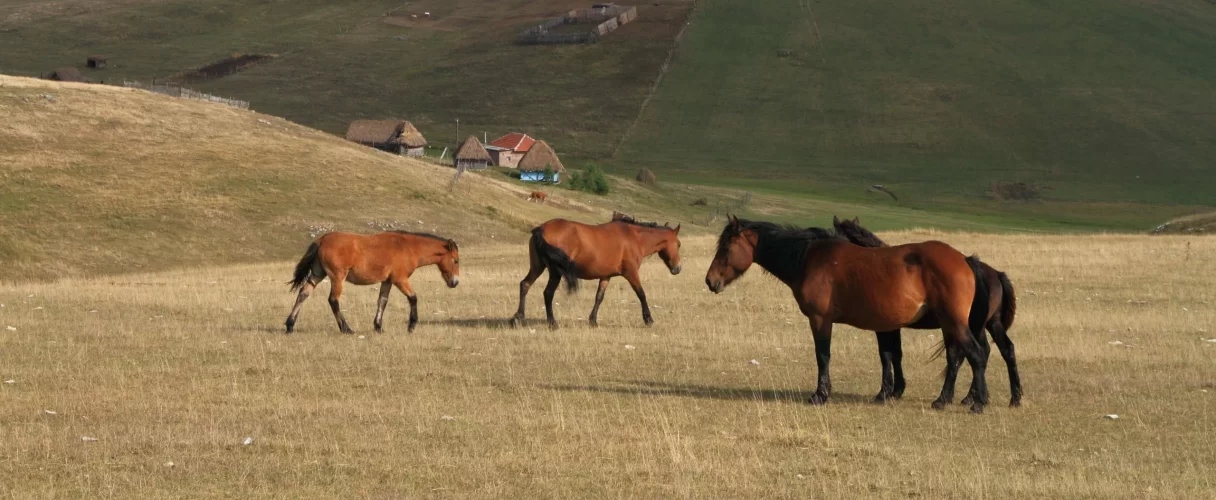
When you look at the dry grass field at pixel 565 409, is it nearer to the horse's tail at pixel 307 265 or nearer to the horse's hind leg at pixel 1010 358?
the horse's hind leg at pixel 1010 358

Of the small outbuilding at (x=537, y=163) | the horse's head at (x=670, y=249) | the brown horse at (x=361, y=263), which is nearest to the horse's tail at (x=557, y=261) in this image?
the brown horse at (x=361, y=263)

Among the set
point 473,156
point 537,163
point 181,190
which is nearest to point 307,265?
point 181,190

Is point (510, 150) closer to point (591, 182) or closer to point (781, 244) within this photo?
point (591, 182)

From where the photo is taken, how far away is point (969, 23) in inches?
5655

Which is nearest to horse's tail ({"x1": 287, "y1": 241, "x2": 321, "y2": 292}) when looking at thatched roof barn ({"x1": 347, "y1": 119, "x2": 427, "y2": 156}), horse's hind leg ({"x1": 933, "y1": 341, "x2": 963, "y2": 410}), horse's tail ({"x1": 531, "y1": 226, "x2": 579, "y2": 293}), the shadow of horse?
horse's tail ({"x1": 531, "y1": 226, "x2": 579, "y2": 293})

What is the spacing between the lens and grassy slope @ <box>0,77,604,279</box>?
45.0 metres

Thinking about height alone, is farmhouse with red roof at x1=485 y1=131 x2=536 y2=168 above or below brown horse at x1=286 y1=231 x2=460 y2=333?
below

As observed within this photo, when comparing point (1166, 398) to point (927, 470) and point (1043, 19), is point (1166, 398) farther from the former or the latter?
point (1043, 19)

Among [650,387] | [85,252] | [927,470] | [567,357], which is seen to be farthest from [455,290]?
[85,252]

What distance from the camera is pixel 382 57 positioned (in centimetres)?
15012

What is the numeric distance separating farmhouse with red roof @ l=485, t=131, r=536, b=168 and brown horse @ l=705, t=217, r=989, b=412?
298 ft

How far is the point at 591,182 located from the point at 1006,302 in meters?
71.8

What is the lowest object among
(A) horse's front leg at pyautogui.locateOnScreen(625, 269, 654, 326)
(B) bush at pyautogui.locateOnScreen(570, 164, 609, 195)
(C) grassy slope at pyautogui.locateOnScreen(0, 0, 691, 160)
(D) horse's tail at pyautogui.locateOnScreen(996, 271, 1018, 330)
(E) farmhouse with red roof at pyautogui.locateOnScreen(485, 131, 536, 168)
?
(C) grassy slope at pyautogui.locateOnScreen(0, 0, 691, 160)

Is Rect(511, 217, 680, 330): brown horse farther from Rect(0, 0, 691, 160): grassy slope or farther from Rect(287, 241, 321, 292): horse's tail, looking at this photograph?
Rect(0, 0, 691, 160): grassy slope
